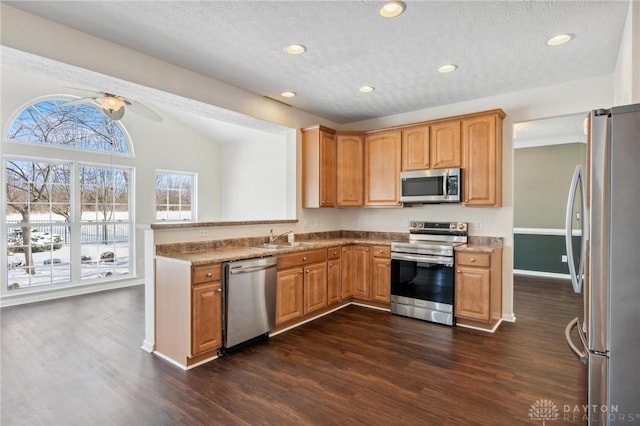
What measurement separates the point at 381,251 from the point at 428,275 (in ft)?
2.31

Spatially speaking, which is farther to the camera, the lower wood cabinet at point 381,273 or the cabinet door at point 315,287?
the lower wood cabinet at point 381,273

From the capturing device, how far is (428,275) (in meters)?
3.96

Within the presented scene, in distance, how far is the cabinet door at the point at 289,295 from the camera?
3584mm

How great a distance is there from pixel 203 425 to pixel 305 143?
140 inches

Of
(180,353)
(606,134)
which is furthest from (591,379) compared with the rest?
(180,353)

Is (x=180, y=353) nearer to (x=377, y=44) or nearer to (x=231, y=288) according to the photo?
(x=231, y=288)

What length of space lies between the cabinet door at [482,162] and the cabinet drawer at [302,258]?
1896 millimetres

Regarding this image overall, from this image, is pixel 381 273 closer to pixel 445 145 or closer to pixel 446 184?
pixel 446 184

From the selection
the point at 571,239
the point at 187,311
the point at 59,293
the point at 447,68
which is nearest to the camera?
the point at 571,239

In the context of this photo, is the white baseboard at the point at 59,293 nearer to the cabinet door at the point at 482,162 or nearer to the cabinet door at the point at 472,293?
the cabinet door at the point at 472,293

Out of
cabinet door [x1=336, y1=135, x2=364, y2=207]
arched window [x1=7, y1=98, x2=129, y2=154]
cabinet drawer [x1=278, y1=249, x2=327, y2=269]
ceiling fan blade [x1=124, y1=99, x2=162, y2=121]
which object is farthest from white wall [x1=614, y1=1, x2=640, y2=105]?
arched window [x1=7, y1=98, x2=129, y2=154]

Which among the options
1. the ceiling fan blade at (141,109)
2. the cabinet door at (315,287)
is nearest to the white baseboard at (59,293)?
the ceiling fan blade at (141,109)

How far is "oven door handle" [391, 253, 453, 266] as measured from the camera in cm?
383

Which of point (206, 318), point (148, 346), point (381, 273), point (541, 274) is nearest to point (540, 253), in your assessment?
point (541, 274)
